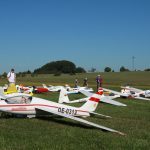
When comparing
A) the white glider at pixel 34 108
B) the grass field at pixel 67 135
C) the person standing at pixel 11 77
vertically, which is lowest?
the grass field at pixel 67 135

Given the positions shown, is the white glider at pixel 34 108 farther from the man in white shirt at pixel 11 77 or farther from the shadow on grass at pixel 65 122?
the man in white shirt at pixel 11 77

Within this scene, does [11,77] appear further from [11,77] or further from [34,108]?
[34,108]

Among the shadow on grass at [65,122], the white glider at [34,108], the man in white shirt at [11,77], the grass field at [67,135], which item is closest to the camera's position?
the grass field at [67,135]

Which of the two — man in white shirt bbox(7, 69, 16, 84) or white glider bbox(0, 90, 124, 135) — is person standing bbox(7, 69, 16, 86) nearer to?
man in white shirt bbox(7, 69, 16, 84)

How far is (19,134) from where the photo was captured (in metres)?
10.3

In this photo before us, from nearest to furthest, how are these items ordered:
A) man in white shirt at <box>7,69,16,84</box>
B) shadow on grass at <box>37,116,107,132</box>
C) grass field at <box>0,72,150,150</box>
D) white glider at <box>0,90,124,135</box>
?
grass field at <box>0,72,150,150</box> → shadow on grass at <box>37,116,107,132</box> → white glider at <box>0,90,124,135</box> → man in white shirt at <box>7,69,16,84</box>

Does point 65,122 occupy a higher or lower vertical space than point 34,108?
lower

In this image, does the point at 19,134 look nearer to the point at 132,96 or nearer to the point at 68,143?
the point at 68,143

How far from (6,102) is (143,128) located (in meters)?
5.00

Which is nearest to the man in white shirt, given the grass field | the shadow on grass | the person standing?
the person standing

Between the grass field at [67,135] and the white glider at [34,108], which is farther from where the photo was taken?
the white glider at [34,108]

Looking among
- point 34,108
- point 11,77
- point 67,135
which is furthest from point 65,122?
point 11,77

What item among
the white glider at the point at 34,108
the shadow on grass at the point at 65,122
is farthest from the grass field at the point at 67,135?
the white glider at the point at 34,108

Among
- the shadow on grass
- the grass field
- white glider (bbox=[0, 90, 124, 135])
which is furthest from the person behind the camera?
white glider (bbox=[0, 90, 124, 135])
